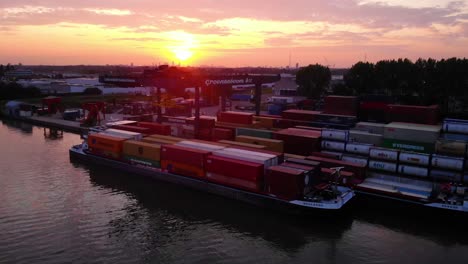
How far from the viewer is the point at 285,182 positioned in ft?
91.0

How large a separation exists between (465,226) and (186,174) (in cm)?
2303

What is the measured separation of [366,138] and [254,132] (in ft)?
39.8

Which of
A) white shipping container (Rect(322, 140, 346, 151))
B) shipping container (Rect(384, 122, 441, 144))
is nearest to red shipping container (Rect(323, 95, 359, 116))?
shipping container (Rect(384, 122, 441, 144))

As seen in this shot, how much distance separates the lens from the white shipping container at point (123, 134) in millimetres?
40369

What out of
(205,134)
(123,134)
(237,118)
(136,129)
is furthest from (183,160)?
(237,118)

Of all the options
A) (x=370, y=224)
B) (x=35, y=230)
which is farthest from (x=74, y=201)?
(x=370, y=224)

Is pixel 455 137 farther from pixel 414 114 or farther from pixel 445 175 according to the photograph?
pixel 445 175

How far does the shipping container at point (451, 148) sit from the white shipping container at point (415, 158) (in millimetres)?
2390

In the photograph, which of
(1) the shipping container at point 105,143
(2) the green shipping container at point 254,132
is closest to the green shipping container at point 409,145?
(2) the green shipping container at point 254,132

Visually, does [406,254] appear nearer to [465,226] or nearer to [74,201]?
[465,226]

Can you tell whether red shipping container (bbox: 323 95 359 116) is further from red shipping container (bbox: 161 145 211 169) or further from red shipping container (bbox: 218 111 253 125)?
red shipping container (bbox: 161 145 211 169)

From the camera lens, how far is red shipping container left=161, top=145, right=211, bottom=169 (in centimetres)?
3231

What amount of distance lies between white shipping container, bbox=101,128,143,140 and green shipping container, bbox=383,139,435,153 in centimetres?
2665

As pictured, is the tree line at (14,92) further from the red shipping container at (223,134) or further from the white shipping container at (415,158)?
the white shipping container at (415,158)
